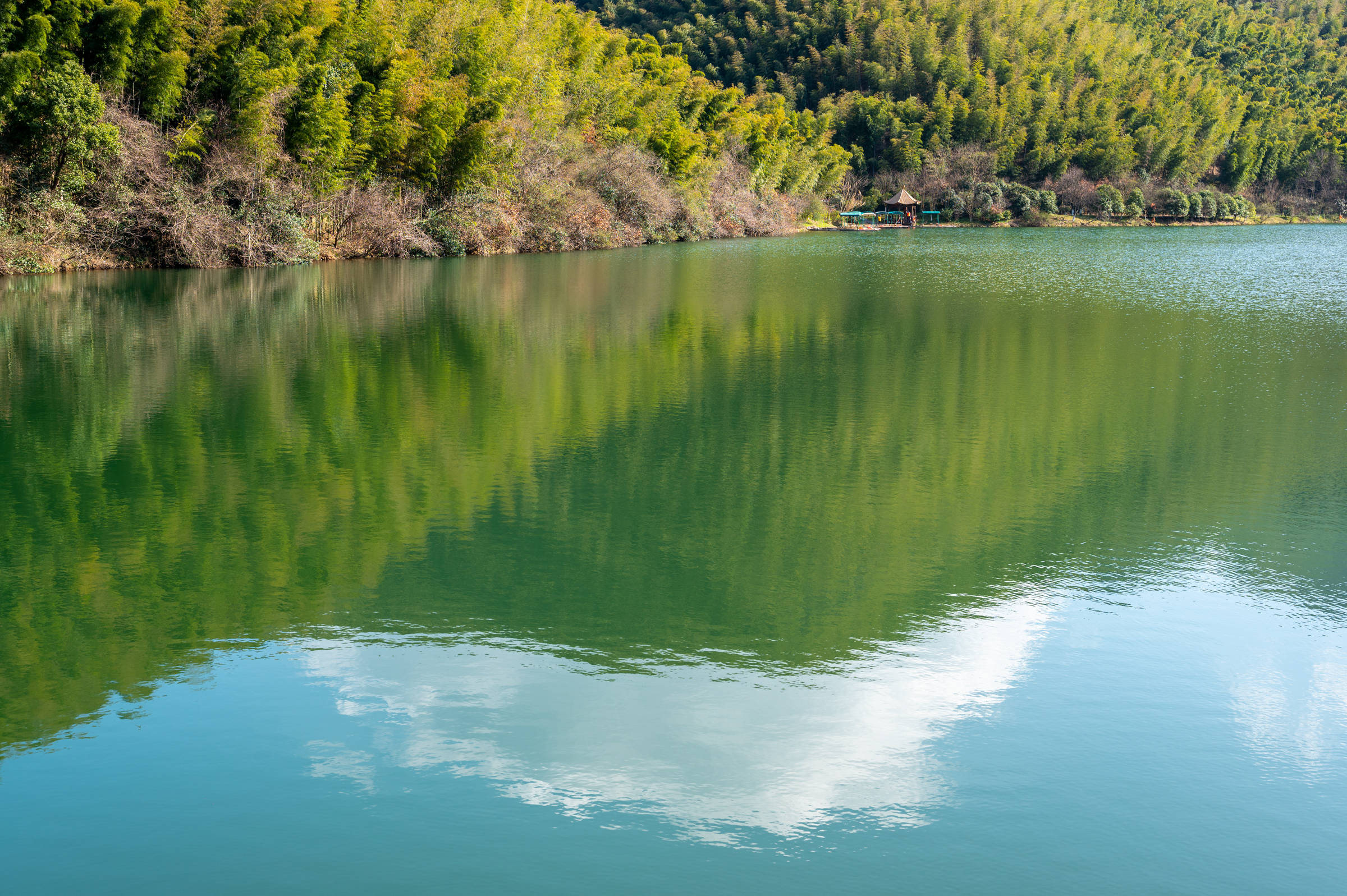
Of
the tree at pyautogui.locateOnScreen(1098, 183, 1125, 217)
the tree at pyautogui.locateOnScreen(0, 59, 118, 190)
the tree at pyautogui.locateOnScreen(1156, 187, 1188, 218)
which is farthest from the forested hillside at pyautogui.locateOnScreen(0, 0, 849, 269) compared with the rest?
the tree at pyautogui.locateOnScreen(1156, 187, 1188, 218)

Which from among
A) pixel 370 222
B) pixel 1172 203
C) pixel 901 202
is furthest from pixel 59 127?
pixel 1172 203

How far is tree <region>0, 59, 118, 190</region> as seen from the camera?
21.3 metres

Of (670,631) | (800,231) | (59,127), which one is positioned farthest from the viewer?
(800,231)

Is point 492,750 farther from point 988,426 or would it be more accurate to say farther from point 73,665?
point 988,426

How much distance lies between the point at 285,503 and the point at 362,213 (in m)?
25.6

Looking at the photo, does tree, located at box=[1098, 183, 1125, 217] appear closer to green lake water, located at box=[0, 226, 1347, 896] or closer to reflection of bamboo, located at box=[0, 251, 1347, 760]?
reflection of bamboo, located at box=[0, 251, 1347, 760]

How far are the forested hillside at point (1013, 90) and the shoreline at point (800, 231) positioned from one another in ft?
17.2

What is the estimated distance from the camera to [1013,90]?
92.2 m

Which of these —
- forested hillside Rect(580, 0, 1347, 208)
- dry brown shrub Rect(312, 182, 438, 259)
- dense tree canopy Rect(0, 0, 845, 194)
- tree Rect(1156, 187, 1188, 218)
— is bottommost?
dry brown shrub Rect(312, 182, 438, 259)

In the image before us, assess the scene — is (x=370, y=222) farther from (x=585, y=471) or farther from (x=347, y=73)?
(x=585, y=471)

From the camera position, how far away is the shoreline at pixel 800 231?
23891 mm

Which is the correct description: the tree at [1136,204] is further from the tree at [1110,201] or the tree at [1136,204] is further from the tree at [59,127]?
the tree at [59,127]

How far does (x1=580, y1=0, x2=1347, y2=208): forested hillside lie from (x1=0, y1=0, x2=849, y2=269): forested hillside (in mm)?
49124

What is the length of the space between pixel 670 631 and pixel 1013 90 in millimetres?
97437
